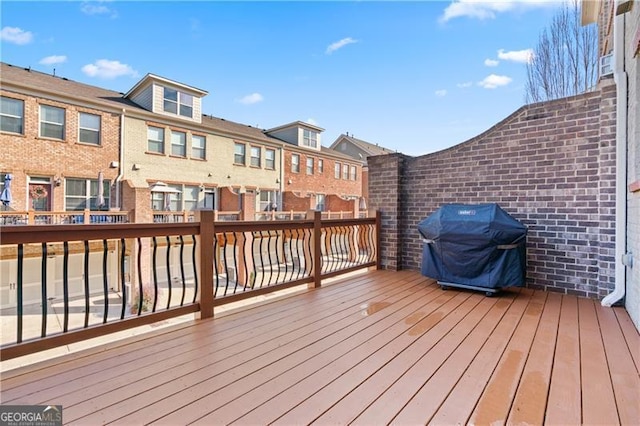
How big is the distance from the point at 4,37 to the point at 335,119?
719 inches

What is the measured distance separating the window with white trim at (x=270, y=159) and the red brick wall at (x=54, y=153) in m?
7.18

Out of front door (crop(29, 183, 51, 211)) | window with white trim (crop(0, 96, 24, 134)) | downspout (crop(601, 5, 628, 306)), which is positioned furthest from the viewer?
front door (crop(29, 183, 51, 211))

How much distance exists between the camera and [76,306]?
343 inches

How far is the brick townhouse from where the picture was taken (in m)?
10.3

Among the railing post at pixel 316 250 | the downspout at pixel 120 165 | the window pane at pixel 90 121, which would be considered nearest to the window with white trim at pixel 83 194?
the downspout at pixel 120 165

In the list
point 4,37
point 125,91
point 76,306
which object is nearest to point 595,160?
point 76,306

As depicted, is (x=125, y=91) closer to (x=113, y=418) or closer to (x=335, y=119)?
(x=335, y=119)

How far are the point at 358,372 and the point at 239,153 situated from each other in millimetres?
15661

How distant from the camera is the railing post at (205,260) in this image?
9.54ft

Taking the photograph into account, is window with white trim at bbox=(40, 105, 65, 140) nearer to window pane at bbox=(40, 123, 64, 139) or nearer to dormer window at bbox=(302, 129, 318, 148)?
window pane at bbox=(40, 123, 64, 139)

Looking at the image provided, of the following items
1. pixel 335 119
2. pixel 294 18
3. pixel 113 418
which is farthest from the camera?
pixel 335 119

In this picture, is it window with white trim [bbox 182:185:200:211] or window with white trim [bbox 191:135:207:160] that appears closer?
window with white trim [bbox 182:185:200:211]

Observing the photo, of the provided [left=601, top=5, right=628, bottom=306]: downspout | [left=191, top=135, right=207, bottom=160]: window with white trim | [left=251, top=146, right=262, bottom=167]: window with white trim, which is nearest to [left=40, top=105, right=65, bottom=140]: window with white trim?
[left=191, top=135, right=207, bottom=160]: window with white trim

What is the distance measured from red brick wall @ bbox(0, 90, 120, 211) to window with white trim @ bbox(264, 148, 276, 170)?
7.18 metres
